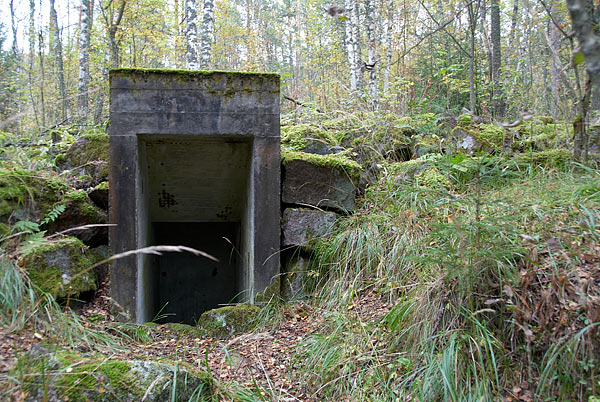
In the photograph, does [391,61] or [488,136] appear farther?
[391,61]

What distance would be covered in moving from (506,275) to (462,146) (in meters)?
2.65

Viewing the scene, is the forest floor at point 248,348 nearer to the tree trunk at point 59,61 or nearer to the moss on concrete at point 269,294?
the moss on concrete at point 269,294

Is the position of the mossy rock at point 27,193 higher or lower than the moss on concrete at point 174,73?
lower

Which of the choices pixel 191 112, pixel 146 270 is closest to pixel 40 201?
pixel 146 270

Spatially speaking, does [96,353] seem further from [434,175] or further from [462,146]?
[462,146]

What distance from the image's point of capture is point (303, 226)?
437 cm

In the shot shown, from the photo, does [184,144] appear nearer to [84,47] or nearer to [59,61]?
[84,47]

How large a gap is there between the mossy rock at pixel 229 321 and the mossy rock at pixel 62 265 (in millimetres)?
1102

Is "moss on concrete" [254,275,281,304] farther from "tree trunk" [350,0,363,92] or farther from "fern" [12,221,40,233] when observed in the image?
"tree trunk" [350,0,363,92]

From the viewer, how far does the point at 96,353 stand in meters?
2.79

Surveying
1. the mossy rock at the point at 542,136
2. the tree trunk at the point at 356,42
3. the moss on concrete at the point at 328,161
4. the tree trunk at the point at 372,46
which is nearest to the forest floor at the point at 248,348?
the moss on concrete at the point at 328,161

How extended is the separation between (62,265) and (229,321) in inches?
61.3

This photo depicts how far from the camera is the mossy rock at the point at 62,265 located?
3.69 metres

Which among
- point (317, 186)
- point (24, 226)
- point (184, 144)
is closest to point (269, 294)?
point (317, 186)
